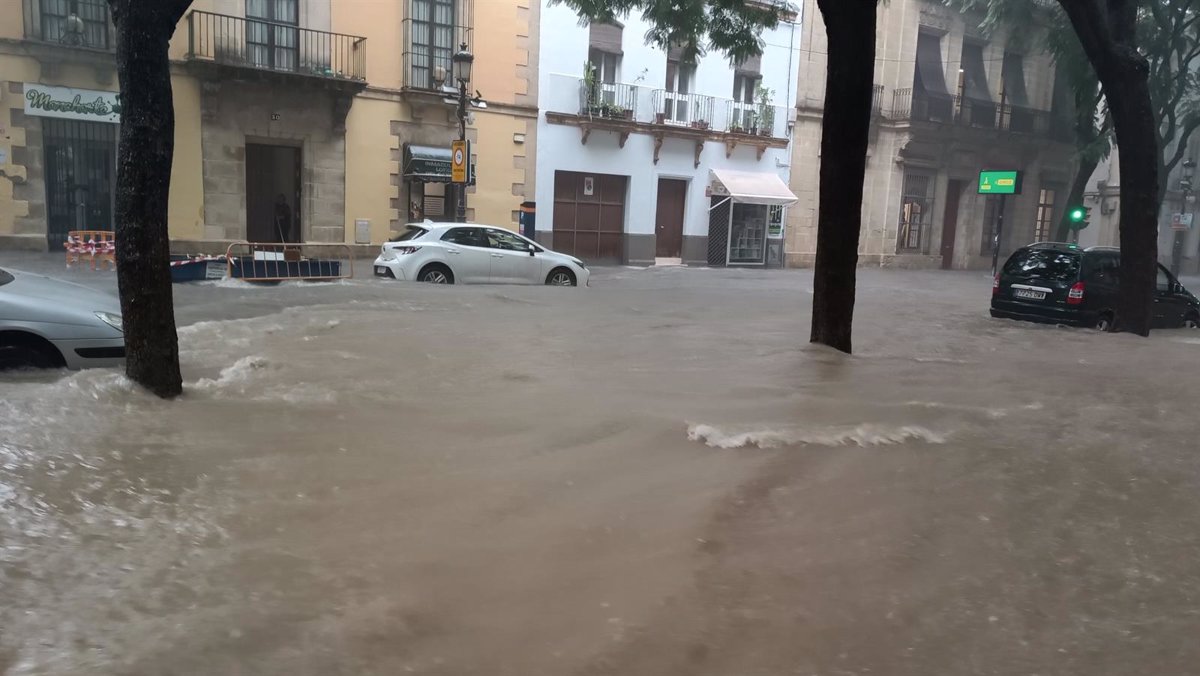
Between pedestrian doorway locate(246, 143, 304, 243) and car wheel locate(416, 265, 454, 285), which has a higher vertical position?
pedestrian doorway locate(246, 143, 304, 243)

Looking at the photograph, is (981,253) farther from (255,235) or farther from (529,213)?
(255,235)

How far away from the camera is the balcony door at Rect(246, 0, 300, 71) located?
63.3ft

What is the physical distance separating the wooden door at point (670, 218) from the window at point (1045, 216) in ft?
49.5

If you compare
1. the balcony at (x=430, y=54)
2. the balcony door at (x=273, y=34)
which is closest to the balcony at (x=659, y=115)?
the balcony at (x=430, y=54)

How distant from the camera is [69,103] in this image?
17.8 meters

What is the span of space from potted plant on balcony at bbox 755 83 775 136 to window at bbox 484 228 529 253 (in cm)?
1288

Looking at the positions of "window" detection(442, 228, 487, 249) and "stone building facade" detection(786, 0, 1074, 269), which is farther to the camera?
"stone building facade" detection(786, 0, 1074, 269)

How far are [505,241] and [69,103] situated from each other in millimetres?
9628

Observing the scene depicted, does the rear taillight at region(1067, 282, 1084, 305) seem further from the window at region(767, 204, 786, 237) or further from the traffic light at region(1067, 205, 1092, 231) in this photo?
the window at region(767, 204, 786, 237)

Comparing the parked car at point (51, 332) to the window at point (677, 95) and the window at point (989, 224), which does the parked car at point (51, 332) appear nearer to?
the window at point (677, 95)

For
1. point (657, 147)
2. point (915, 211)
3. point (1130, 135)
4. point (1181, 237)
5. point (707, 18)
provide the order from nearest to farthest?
point (1130, 135) → point (707, 18) → point (657, 147) → point (915, 211) → point (1181, 237)

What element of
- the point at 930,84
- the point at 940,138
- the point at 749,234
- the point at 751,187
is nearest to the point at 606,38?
the point at 751,187

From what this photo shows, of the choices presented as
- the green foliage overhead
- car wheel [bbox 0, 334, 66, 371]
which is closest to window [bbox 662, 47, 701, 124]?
the green foliage overhead

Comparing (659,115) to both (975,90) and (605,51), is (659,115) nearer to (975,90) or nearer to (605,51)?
(605,51)
